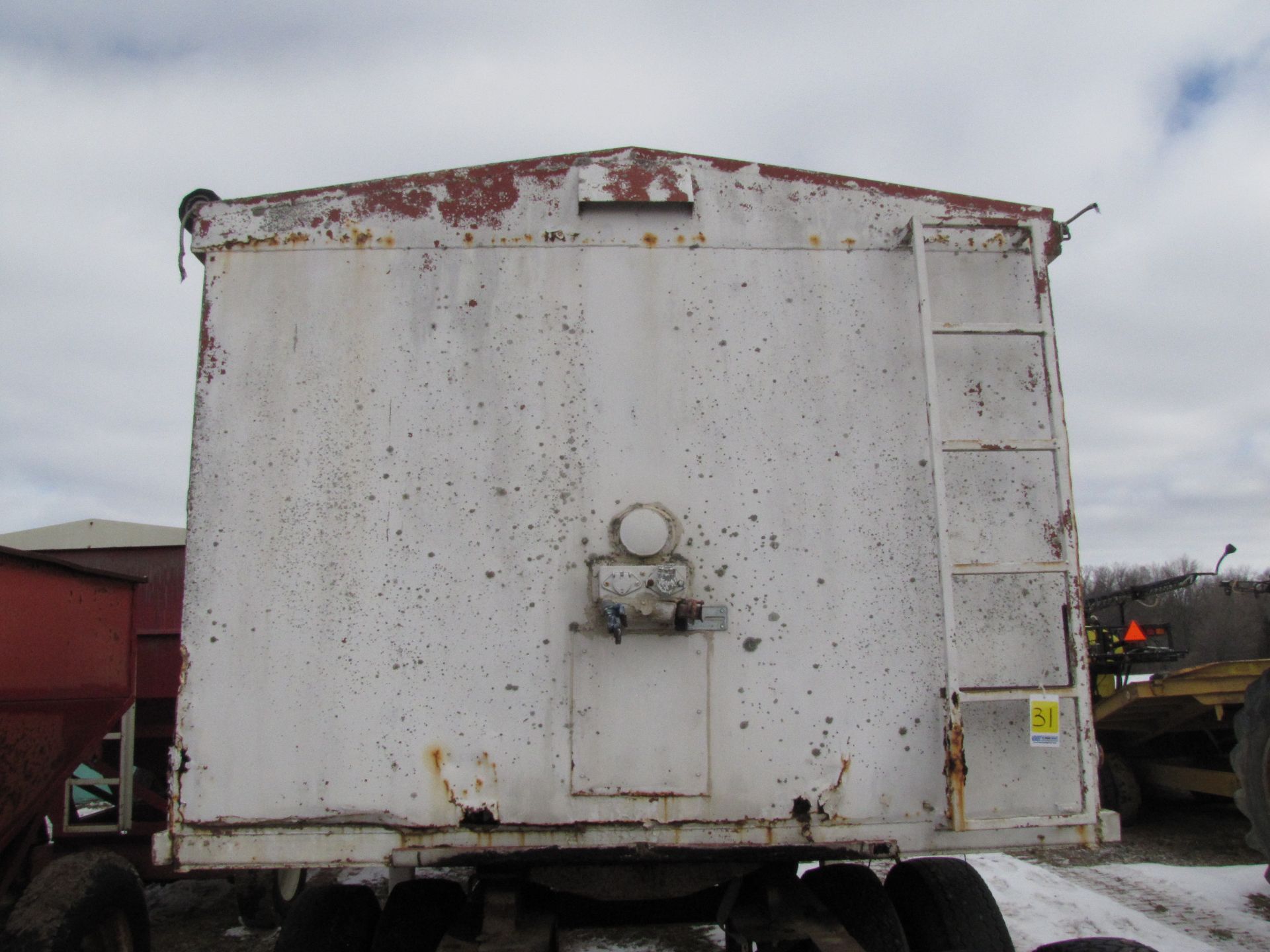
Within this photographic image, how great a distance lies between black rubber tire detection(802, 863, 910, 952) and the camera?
3.13 metres

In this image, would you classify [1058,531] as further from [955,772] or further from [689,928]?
[689,928]

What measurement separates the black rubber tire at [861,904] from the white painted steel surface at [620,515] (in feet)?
2.47

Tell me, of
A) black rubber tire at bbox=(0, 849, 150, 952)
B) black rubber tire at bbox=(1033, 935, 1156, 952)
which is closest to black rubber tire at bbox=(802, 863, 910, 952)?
black rubber tire at bbox=(1033, 935, 1156, 952)

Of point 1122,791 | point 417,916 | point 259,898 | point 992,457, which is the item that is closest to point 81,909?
point 417,916

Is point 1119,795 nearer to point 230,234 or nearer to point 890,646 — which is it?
point 890,646

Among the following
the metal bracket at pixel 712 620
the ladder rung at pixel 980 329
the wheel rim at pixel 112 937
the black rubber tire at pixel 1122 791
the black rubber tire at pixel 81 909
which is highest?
the ladder rung at pixel 980 329

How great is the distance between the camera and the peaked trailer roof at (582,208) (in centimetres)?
285

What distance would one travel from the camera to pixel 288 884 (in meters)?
6.10

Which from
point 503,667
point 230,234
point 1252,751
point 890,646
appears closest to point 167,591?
point 230,234

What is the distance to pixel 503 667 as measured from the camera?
262 cm

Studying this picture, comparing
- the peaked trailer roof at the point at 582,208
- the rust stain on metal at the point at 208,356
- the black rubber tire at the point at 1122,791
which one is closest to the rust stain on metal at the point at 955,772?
the peaked trailer roof at the point at 582,208

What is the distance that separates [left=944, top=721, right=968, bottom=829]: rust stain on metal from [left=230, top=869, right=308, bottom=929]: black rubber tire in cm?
450

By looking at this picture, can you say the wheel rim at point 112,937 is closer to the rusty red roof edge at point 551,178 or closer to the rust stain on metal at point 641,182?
the rusty red roof edge at point 551,178

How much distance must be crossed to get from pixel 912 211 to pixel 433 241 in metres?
1.54
